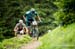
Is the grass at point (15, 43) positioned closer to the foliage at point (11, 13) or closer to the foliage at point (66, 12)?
the foliage at point (66, 12)

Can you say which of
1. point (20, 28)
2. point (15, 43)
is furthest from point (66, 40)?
point (20, 28)

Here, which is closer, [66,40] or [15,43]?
[66,40]

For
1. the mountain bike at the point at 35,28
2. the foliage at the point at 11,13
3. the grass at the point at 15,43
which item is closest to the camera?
the grass at the point at 15,43

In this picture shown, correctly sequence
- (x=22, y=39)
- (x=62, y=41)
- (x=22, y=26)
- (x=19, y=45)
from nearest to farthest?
1. (x=62, y=41)
2. (x=19, y=45)
3. (x=22, y=39)
4. (x=22, y=26)

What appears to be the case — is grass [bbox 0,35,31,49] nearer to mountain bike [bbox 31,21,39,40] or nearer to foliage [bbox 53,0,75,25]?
mountain bike [bbox 31,21,39,40]

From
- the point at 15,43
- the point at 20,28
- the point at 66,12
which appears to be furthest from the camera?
the point at 20,28

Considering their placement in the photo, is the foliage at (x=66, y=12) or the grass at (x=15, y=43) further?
the grass at (x=15, y=43)

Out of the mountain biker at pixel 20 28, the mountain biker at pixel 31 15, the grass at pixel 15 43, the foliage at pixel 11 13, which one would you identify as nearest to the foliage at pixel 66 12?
the grass at pixel 15 43

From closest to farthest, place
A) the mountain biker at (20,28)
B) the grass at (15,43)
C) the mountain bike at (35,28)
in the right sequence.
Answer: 1. the grass at (15,43)
2. the mountain bike at (35,28)
3. the mountain biker at (20,28)

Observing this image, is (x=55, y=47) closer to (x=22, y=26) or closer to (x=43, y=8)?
(x=22, y=26)

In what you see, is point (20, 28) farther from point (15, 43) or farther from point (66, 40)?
point (66, 40)

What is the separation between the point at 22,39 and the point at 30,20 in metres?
1.32

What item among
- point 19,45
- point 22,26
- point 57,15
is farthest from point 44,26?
point 57,15

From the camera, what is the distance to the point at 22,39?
1496 cm
